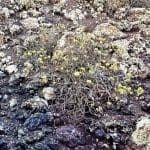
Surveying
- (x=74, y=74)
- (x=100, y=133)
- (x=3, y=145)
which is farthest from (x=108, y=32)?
(x=3, y=145)

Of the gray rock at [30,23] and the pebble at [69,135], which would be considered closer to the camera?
the pebble at [69,135]

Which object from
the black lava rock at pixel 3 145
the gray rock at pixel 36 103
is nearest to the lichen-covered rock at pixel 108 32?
the gray rock at pixel 36 103

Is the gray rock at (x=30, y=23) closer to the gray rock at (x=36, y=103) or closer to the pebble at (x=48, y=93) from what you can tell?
the pebble at (x=48, y=93)

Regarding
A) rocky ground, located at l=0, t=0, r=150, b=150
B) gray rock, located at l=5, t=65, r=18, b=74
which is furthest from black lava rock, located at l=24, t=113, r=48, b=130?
gray rock, located at l=5, t=65, r=18, b=74

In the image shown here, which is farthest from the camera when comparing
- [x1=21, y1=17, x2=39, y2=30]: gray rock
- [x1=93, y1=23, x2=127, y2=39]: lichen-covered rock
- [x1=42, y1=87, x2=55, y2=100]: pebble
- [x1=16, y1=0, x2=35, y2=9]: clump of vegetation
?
[x1=16, y1=0, x2=35, y2=9]: clump of vegetation

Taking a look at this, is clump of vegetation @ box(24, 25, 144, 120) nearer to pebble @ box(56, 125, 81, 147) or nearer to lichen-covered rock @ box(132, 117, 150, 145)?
pebble @ box(56, 125, 81, 147)

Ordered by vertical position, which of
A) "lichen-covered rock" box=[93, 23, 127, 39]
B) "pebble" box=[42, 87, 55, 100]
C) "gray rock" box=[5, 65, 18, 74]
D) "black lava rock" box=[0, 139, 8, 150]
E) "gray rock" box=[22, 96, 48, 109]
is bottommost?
"black lava rock" box=[0, 139, 8, 150]

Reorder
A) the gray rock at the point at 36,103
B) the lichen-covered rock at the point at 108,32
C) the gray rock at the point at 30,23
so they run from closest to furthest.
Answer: the gray rock at the point at 36,103 → the lichen-covered rock at the point at 108,32 → the gray rock at the point at 30,23

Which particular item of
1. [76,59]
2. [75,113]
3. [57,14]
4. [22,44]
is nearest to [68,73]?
[76,59]
